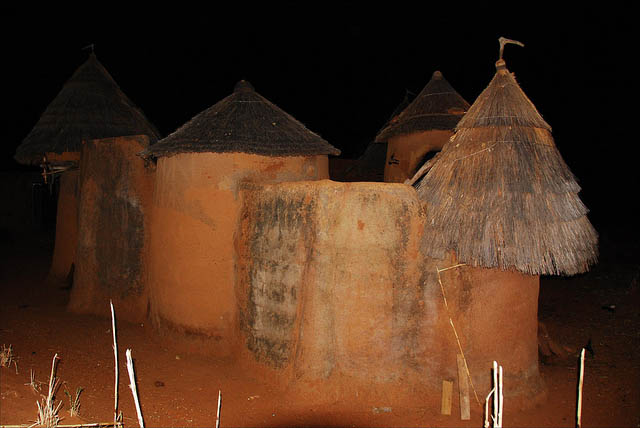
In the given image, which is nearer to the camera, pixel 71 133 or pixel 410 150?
pixel 410 150

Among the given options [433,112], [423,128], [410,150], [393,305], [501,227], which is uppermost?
[433,112]

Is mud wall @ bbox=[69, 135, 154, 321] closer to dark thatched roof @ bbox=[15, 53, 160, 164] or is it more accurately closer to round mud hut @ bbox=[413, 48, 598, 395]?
dark thatched roof @ bbox=[15, 53, 160, 164]

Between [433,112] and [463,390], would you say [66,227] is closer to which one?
Answer: [433,112]

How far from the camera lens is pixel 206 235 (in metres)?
7.72

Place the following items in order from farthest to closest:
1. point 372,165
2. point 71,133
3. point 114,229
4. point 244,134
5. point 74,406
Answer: point 372,165, point 71,133, point 114,229, point 244,134, point 74,406

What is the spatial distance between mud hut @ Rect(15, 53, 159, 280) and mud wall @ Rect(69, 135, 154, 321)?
6.65ft

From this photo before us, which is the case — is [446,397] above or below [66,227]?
below

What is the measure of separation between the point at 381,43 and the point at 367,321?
3132 cm

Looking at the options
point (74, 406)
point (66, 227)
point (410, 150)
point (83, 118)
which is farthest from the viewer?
point (83, 118)

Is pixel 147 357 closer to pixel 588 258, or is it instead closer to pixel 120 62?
pixel 588 258

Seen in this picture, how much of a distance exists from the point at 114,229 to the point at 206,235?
2.69m

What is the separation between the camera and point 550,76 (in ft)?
83.5

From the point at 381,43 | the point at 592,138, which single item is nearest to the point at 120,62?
the point at 381,43

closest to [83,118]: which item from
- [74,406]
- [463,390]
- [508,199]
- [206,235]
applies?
[206,235]
